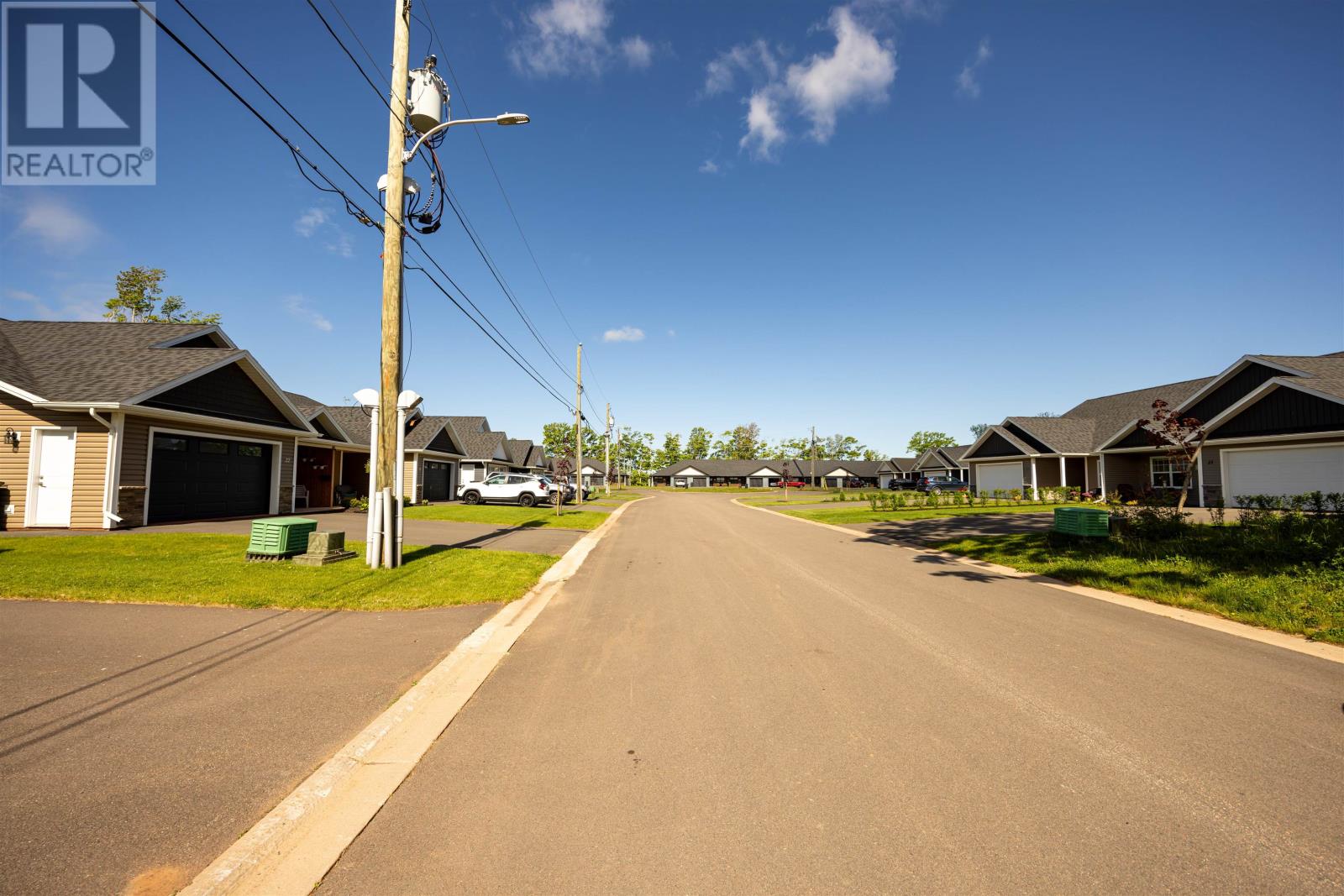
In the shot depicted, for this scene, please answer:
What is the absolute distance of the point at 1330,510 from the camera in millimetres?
19094

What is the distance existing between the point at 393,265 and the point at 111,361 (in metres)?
13.7

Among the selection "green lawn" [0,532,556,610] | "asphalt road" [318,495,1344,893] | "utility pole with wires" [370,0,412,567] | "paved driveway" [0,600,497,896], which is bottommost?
"asphalt road" [318,495,1344,893]

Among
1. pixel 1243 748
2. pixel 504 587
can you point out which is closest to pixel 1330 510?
pixel 1243 748

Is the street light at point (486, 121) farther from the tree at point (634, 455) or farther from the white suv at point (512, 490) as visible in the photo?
the tree at point (634, 455)

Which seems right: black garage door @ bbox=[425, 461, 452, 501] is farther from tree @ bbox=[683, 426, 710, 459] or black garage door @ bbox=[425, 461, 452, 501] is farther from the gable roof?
tree @ bbox=[683, 426, 710, 459]

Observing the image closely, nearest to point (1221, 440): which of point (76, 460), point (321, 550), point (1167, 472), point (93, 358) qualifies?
point (1167, 472)

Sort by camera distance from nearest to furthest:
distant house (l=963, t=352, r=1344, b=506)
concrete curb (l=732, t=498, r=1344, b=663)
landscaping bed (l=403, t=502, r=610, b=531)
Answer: concrete curb (l=732, t=498, r=1344, b=663)
landscaping bed (l=403, t=502, r=610, b=531)
distant house (l=963, t=352, r=1344, b=506)

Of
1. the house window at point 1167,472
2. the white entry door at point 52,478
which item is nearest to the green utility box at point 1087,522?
the house window at point 1167,472

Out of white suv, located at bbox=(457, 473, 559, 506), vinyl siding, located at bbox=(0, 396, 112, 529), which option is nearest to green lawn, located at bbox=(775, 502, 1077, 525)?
white suv, located at bbox=(457, 473, 559, 506)

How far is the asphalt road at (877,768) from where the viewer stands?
256cm

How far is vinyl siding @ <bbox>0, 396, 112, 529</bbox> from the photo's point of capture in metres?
14.7

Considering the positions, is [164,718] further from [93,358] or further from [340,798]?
[93,358]

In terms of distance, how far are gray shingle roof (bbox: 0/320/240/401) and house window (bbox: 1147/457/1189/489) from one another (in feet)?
137

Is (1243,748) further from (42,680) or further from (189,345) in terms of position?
(189,345)
